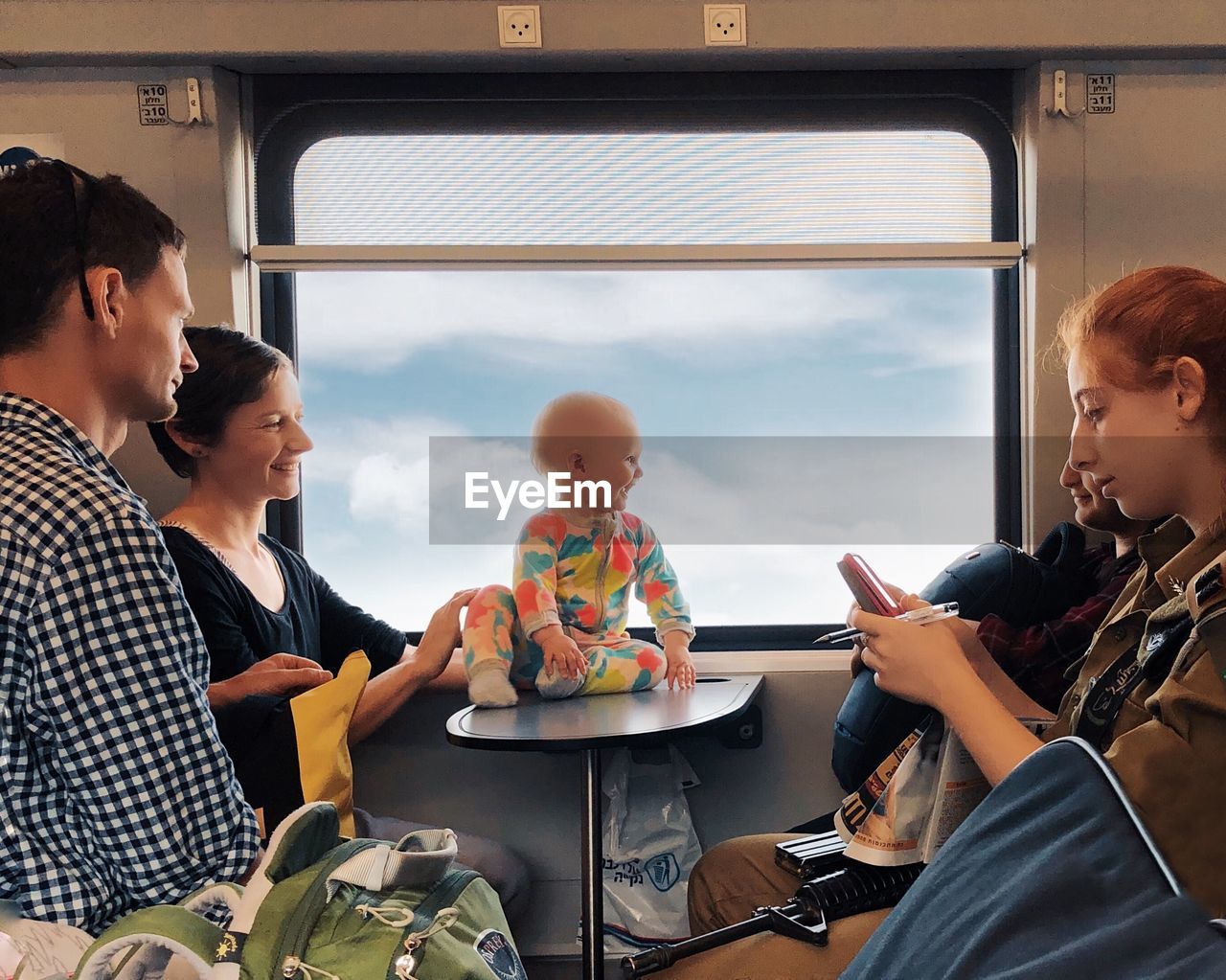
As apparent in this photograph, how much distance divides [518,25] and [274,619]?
1366 mm

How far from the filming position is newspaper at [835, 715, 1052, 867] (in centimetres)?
158

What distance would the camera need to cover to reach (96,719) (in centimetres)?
117

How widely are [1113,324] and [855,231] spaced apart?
108cm

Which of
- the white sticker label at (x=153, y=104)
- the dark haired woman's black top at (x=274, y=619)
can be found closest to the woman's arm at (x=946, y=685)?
the dark haired woman's black top at (x=274, y=619)

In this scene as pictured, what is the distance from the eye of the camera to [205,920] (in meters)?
1.11

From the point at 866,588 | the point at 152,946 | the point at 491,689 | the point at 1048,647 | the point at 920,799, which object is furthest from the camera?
A: the point at 491,689

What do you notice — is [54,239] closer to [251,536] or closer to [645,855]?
[251,536]

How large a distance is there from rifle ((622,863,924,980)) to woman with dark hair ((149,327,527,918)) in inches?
30.6

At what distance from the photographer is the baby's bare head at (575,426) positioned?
8.08ft

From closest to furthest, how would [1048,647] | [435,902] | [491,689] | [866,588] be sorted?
1. [435,902]
2. [866,588]
3. [1048,647]
4. [491,689]

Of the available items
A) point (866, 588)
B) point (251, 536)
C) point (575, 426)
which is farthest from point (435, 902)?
point (575, 426)

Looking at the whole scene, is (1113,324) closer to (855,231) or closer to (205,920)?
(855,231)

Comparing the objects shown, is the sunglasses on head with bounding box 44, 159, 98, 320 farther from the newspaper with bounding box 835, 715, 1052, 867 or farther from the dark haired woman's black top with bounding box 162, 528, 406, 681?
the newspaper with bounding box 835, 715, 1052, 867

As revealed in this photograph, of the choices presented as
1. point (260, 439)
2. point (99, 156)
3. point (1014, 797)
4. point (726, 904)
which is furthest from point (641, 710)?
point (99, 156)
